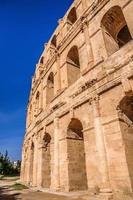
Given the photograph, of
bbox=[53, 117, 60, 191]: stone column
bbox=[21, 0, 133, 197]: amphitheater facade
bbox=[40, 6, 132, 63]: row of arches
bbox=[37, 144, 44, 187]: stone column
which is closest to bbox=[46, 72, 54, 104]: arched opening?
bbox=[21, 0, 133, 197]: amphitheater facade

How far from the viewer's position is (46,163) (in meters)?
13.0

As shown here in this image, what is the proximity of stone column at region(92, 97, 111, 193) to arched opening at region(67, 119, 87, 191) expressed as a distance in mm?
2196

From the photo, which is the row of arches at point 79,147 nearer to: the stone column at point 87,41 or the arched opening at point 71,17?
the stone column at point 87,41

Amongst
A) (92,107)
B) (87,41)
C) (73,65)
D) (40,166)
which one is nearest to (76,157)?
(92,107)

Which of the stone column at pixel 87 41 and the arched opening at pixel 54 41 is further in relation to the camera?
the arched opening at pixel 54 41

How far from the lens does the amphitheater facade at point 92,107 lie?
278 inches

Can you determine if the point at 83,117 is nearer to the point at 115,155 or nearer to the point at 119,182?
the point at 115,155

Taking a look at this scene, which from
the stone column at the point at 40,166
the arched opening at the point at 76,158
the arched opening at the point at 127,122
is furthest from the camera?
the stone column at the point at 40,166

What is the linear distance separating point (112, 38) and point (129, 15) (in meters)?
2.05

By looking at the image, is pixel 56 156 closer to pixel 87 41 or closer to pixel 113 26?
pixel 87 41

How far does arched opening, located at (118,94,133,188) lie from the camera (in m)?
6.75

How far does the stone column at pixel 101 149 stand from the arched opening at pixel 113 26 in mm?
3201

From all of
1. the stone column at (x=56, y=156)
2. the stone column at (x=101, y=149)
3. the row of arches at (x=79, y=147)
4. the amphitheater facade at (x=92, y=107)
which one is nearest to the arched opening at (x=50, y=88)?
the amphitheater facade at (x=92, y=107)

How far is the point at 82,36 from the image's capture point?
1097cm
